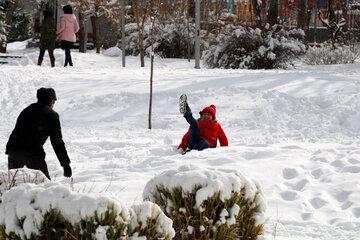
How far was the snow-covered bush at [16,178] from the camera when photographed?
3598mm

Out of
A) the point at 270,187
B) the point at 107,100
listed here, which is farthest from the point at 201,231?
the point at 107,100

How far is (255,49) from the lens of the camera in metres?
17.2

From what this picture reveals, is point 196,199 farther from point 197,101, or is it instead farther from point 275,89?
point 275,89

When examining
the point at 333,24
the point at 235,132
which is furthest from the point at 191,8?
the point at 235,132

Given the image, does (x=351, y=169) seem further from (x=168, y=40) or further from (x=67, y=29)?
(x=168, y=40)

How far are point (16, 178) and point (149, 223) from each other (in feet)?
3.44

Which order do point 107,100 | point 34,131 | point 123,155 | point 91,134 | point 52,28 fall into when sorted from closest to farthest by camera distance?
point 34,131 < point 123,155 < point 91,134 < point 107,100 < point 52,28

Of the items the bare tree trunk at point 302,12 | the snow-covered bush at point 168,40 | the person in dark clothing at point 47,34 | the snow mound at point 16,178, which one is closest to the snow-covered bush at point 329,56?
the bare tree trunk at point 302,12

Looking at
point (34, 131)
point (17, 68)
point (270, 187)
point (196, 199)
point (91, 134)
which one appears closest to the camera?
point (196, 199)

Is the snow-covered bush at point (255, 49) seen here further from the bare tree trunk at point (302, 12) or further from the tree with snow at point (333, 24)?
the tree with snow at point (333, 24)

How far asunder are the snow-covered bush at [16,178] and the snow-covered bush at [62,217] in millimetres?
708

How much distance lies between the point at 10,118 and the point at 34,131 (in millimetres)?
5768

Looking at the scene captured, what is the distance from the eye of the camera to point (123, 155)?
794cm

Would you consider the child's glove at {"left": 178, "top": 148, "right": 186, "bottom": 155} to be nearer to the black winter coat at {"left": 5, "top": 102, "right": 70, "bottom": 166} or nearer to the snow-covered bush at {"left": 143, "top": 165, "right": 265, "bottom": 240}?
the black winter coat at {"left": 5, "top": 102, "right": 70, "bottom": 166}
